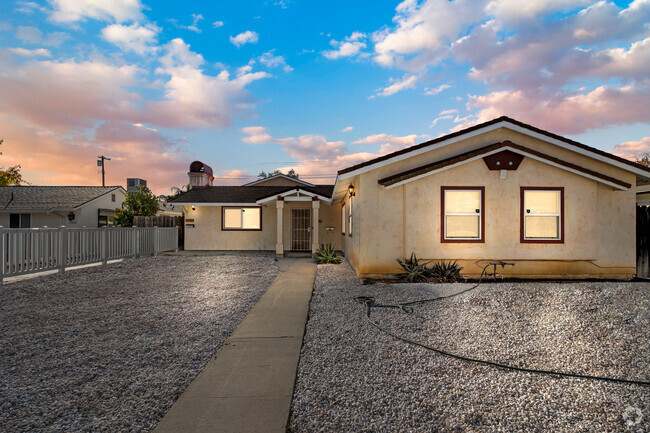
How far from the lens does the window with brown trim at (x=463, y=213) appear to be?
866 centimetres

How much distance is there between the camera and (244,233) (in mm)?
17078

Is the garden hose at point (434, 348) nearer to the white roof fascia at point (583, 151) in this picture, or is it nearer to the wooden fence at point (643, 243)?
the white roof fascia at point (583, 151)

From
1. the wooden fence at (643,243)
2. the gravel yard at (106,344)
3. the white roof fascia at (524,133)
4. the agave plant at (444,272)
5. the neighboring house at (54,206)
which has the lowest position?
the gravel yard at (106,344)

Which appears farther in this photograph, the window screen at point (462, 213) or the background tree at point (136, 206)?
the background tree at point (136, 206)

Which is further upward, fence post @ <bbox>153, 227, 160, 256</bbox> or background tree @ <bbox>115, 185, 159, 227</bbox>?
background tree @ <bbox>115, 185, 159, 227</bbox>

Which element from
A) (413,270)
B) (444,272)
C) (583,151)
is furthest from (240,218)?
(583,151)

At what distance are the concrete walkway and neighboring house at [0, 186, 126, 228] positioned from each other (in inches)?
848

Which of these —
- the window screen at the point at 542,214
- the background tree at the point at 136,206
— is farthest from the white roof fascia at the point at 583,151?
the background tree at the point at 136,206

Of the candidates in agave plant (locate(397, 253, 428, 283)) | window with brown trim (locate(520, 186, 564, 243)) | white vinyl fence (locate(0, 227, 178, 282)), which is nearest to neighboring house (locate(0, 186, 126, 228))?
white vinyl fence (locate(0, 227, 178, 282))

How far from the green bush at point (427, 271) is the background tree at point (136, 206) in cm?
1802

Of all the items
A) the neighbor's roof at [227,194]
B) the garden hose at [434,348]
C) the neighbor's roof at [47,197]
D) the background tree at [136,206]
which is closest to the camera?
the garden hose at [434,348]

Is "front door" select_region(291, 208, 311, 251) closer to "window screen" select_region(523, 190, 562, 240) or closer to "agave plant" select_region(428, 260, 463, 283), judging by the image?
"agave plant" select_region(428, 260, 463, 283)

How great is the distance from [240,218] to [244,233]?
2.75ft

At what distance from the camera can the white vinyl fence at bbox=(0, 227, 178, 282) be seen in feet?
27.5
